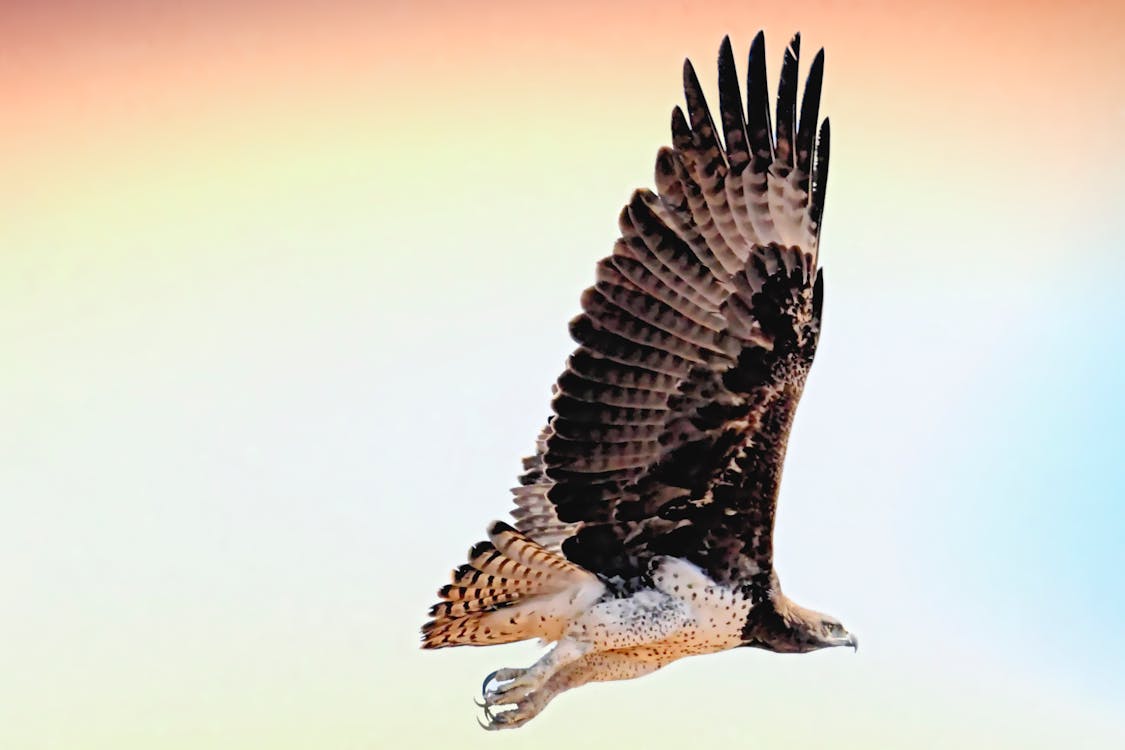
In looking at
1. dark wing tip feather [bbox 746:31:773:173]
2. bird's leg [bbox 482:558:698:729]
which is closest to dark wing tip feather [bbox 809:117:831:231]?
dark wing tip feather [bbox 746:31:773:173]

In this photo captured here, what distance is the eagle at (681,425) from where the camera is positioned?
3.03 meters

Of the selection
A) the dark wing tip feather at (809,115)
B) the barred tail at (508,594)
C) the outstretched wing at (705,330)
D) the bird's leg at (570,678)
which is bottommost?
the bird's leg at (570,678)

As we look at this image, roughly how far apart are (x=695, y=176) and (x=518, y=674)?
4.13ft

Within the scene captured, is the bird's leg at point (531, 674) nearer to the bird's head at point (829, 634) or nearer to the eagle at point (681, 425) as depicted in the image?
the eagle at point (681, 425)

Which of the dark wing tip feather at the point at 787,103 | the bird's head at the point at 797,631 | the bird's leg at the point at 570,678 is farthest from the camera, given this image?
the bird's head at the point at 797,631

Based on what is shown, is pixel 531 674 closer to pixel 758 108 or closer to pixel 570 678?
pixel 570 678

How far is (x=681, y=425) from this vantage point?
3145mm

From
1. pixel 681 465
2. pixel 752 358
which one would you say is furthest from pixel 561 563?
pixel 752 358

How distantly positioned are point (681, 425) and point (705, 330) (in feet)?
0.77

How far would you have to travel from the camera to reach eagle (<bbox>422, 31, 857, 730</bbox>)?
3.03 metres

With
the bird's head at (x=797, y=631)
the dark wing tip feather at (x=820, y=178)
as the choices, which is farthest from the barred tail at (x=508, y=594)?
the dark wing tip feather at (x=820, y=178)

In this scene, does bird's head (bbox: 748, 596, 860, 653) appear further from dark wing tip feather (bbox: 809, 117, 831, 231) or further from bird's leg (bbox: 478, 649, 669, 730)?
dark wing tip feather (bbox: 809, 117, 831, 231)

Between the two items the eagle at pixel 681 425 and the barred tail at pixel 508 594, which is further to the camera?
the barred tail at pixel 508 594

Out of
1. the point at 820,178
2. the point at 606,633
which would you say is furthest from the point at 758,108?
the point at 606,633
